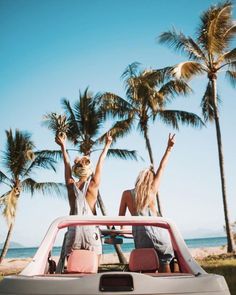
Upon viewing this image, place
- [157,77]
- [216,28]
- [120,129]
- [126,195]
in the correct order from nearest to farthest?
[126,195] → [216,28] → [157,77] → [120,129]

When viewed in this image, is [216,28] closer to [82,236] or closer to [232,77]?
[232,77]

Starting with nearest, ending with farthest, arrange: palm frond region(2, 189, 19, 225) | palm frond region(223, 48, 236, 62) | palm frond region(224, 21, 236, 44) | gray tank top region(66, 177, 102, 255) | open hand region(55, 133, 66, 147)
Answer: gray tank top region(66, 177, 102, 255) < open hand region(55, 133, 66, 147) < palm frond region(224, 21, 236, 44) < palm frond region(223, 48, 236, 62) < palm frond region(2, 189, 19, 225)

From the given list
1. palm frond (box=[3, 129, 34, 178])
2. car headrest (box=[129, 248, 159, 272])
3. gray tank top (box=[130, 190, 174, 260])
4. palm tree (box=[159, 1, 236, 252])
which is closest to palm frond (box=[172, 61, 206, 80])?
palm tree (box=[159, 1, 236, 252])

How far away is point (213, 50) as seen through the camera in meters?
19.9

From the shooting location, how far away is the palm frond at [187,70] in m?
18.6

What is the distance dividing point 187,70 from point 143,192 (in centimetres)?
1653

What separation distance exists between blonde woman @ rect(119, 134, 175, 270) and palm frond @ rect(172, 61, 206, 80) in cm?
1460

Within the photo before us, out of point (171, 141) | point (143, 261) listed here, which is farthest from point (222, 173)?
point (143, 261)

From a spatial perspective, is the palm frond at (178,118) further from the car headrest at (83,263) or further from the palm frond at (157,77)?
the car headrest at (83,263)

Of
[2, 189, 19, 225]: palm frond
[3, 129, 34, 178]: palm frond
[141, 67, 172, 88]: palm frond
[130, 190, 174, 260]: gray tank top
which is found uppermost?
[141, 67, 172, 88]: palm frond

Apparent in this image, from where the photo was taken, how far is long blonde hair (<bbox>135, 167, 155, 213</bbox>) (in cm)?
404

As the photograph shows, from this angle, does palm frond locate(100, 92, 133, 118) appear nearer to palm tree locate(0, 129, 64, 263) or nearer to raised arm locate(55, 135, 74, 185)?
palm tree locate(0, 129, 64, 263)

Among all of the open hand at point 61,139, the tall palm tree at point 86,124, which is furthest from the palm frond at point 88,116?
the open hand at point 61,139

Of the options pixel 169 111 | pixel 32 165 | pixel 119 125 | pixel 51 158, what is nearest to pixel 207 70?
pixel 169 111
